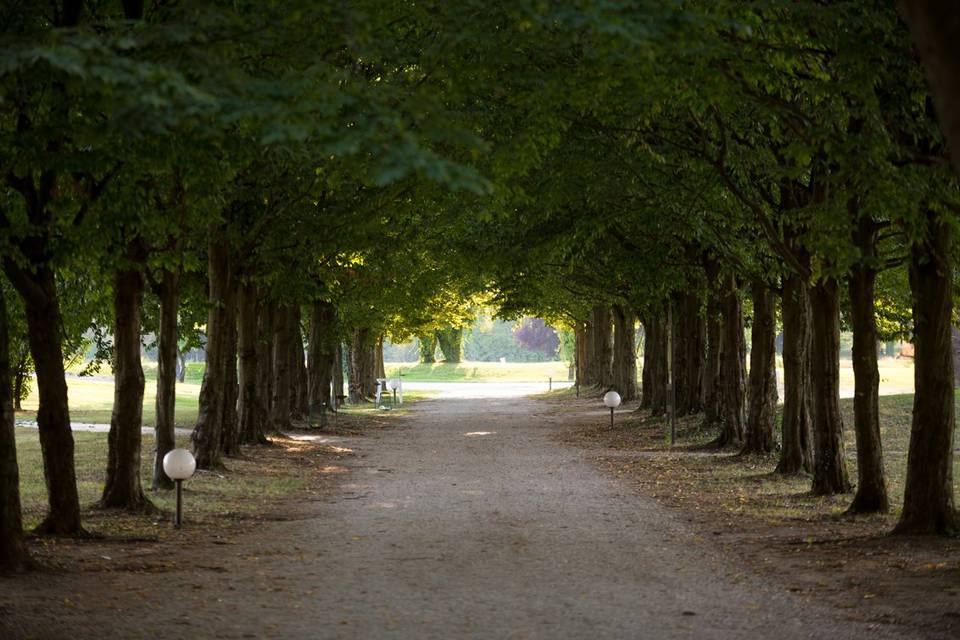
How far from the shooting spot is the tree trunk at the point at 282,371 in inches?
1182

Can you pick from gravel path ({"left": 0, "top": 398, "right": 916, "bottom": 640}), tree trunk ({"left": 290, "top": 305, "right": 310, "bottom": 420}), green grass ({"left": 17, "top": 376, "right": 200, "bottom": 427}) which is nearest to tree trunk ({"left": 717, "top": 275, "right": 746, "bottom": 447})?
gravel path ({"left": 0, "top": 398, "right": 916, "bottom": 640})

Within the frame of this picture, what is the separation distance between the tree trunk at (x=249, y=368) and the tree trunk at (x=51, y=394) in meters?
11.2

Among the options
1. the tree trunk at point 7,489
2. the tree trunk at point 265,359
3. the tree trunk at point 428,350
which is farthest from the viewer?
the tree trunk at point 428,350

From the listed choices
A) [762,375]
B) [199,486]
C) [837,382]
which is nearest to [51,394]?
[199,486]

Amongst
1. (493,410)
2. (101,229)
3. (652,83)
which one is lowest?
(493,410)

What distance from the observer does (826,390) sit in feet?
51.0

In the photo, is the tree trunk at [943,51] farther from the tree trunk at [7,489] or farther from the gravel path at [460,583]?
the tree trunk at [7,489]

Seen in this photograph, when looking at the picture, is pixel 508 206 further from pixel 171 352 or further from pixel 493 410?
pixel 493 410

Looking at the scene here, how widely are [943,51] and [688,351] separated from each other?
84.9 ft

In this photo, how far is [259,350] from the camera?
26828mm

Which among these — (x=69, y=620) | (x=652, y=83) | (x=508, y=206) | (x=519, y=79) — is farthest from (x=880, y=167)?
(x=508, y=206)

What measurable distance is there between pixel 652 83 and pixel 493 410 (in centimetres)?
3376

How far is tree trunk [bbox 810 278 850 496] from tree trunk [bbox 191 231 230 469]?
915 cm

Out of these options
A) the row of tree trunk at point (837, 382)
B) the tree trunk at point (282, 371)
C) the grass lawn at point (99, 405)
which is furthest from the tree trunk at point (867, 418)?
the grass lawn at point (99, 405)
